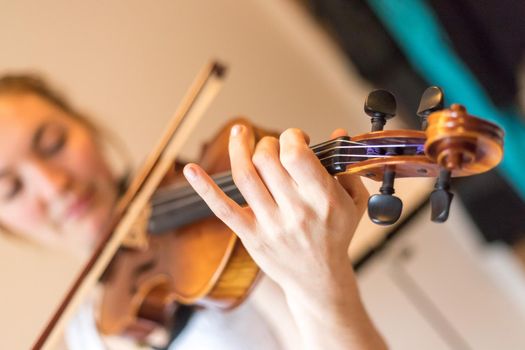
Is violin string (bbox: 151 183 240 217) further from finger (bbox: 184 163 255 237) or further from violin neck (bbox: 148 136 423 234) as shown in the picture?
finger (bbox: 184 163 255 237)

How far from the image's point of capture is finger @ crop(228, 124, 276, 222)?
63 centimetres

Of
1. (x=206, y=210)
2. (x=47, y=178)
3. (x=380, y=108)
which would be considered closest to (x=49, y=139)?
(x=47, y=178)

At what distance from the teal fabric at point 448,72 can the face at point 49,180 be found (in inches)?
31.7

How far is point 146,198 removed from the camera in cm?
104

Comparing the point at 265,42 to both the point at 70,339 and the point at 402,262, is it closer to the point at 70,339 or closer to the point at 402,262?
the point at 402,262

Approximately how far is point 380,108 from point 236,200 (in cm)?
23

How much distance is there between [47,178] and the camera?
1273 millimetres

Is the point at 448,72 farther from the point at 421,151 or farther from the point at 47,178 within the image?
the point at 47,178

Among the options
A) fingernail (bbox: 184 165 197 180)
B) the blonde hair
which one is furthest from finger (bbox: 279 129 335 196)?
the blonde hair

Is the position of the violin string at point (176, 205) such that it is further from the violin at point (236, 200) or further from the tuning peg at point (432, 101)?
the tuning peg at point (432, 101)

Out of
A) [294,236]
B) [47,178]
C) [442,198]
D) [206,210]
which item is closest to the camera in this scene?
[442,198]

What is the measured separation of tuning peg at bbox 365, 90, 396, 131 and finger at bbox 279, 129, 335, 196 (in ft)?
0.26

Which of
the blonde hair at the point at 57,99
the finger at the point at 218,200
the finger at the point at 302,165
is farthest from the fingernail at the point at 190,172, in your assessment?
the blonde hair at the point at 57,99

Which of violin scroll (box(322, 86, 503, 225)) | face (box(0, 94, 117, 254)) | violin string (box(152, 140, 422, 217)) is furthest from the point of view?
face (box(0, 94, 117, 254))
